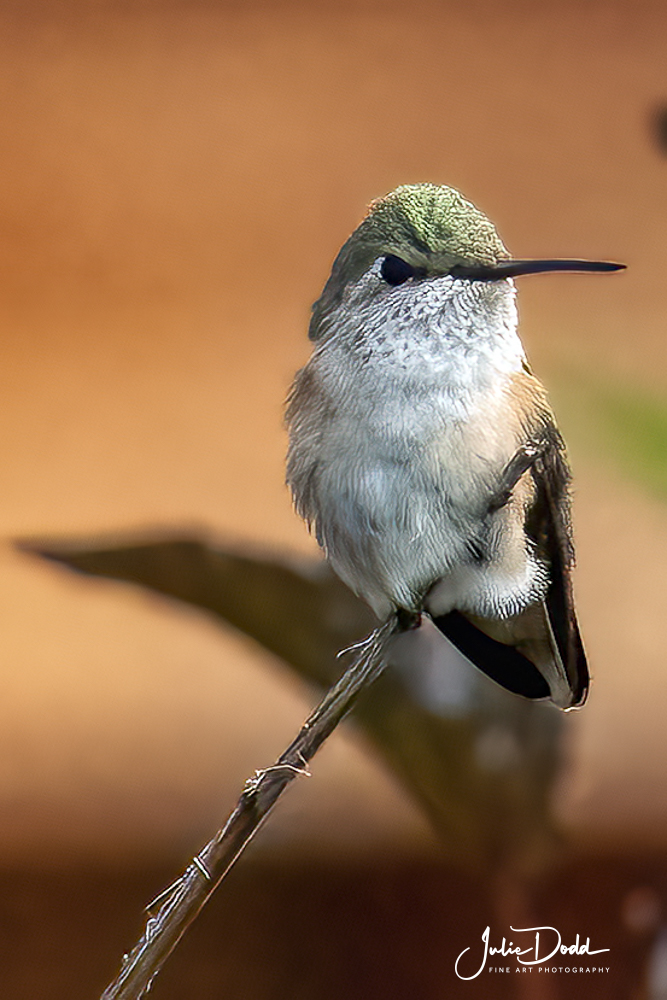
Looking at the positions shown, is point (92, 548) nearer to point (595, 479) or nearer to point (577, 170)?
point (595, 479)

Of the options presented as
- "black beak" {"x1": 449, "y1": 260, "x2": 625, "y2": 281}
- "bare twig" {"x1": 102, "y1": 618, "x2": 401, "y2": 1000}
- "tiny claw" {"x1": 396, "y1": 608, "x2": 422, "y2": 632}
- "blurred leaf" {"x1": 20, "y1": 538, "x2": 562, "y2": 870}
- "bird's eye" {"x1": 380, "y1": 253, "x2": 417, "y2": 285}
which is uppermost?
"black beak" {"x1": 449, "y1": 260, "x2": 625, "y2": 281}

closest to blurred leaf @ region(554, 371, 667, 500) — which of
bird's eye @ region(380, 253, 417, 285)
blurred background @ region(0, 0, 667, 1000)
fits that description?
blurred background @ region(0, 0, 667, 1000)

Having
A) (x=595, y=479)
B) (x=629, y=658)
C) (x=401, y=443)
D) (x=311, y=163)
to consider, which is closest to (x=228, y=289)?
(x=311, y=163)
